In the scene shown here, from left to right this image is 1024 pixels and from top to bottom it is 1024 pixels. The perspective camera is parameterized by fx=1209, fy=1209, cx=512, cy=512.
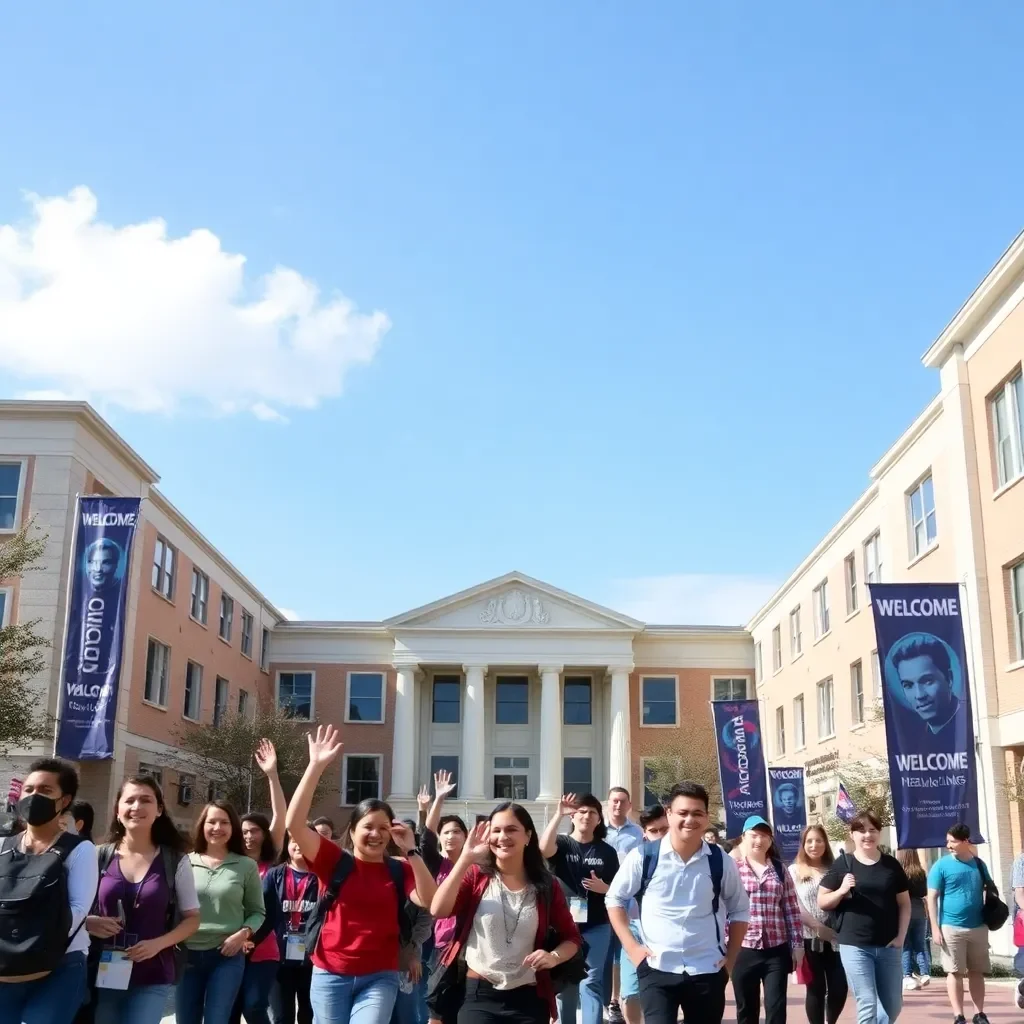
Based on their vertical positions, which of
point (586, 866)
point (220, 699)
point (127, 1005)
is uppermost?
point (220, 699)

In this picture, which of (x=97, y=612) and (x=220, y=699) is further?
(x=220, y=699)

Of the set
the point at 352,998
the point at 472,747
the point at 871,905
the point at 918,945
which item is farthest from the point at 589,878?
the point at 472,747

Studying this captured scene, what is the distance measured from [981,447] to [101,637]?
1800 centimetres

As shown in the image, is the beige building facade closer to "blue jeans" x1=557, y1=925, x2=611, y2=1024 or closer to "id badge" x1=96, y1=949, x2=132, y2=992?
"blue jeans" x1=557, y1=925, x2=611, y2=1024

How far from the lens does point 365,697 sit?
50.8 meters

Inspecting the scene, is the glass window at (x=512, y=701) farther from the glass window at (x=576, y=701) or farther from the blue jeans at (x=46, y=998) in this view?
the blue jeans at (x=46, y=998)

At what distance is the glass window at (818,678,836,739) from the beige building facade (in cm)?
57

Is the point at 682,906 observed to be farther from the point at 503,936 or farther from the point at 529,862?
the point at 503,936

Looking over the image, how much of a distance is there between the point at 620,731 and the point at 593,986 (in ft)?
127

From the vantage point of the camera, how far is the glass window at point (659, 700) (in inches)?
1999

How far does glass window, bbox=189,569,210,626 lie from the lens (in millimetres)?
40531

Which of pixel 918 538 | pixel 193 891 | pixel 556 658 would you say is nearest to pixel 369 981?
pixel 193 891

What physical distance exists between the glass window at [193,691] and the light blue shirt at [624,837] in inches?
1195

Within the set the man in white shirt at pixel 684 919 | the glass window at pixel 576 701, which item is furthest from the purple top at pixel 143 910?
the glass window at pixel 576 701
